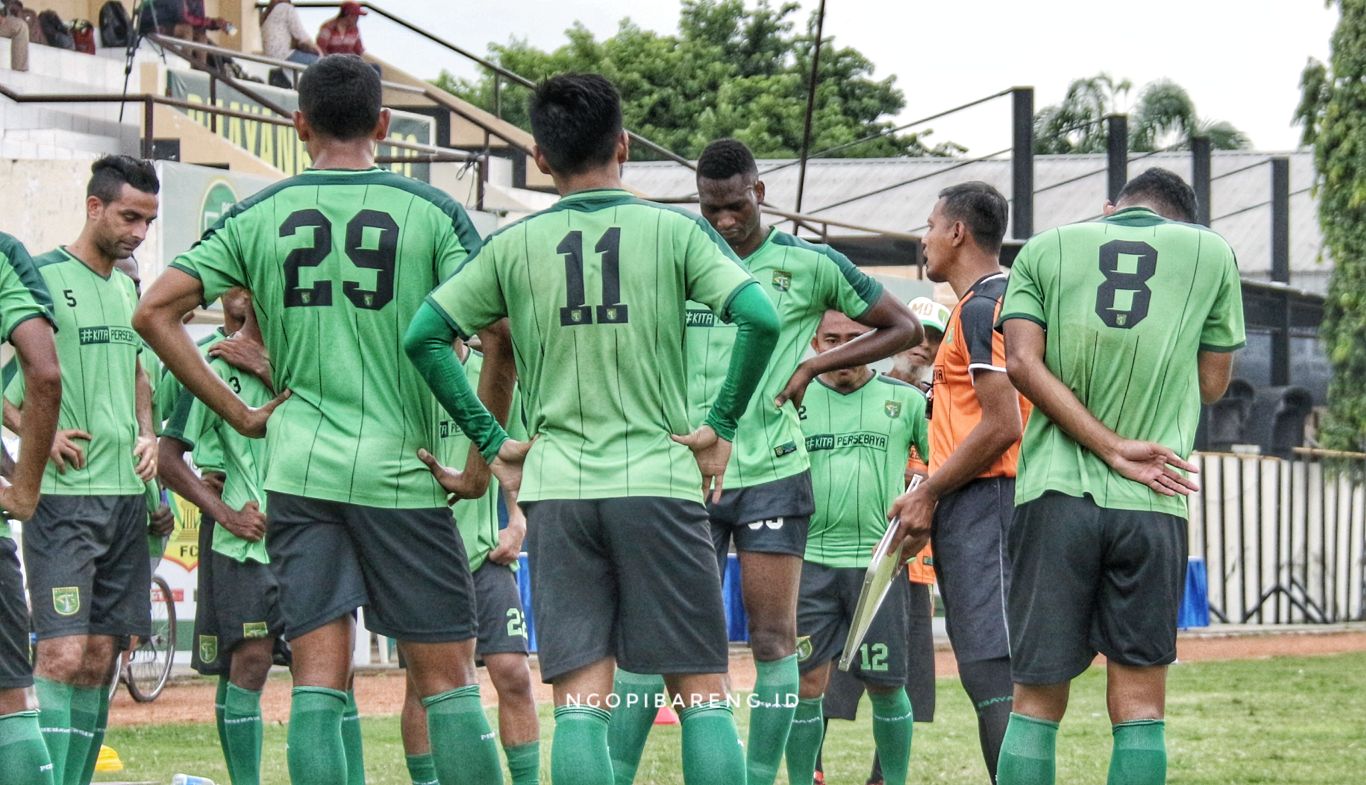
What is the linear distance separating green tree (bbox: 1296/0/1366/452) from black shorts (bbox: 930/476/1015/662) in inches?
961

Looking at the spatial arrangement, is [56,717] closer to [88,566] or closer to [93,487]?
[88,566]

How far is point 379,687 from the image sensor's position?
635 inches

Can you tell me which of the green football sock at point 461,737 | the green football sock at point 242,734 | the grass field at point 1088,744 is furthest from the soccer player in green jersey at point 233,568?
the green football sock at point 461,737

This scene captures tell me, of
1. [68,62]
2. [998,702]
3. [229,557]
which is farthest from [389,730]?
[68,62]

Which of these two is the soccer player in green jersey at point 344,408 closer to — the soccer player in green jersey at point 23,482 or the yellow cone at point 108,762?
the soccer player in green jersey at point 23,482

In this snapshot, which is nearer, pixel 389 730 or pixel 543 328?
pixel 543 328

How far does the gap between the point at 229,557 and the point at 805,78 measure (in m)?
46.4

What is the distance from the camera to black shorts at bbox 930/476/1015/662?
7.69m

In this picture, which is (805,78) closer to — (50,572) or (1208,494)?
(1208,494)

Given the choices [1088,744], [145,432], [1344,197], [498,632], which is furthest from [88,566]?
[1344,197]

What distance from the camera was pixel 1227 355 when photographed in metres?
6.35

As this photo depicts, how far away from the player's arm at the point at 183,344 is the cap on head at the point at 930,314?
4.54 m

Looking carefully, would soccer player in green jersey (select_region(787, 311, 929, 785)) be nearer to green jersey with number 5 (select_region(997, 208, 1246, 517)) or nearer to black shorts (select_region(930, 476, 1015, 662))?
black shorts (select_region(930, 476, 1015, 662))

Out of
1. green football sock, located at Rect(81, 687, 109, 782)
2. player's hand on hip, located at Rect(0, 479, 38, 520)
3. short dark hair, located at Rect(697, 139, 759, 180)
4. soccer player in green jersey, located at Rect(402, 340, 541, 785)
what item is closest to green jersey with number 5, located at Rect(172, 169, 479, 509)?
player's hand on hip, located at Rect(0, 479, 38, 520)
